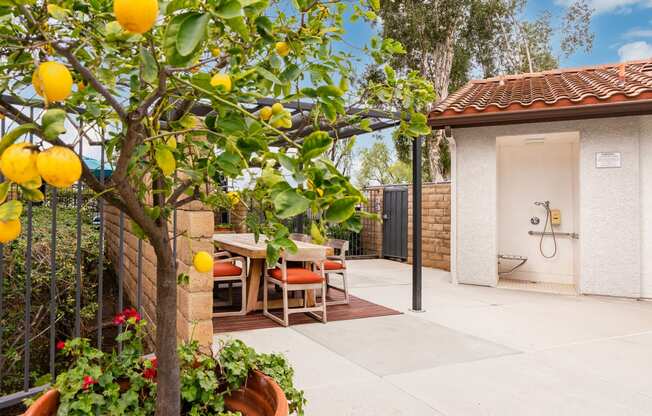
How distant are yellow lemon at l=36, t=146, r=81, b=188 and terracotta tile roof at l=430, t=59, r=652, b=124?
5.64 meters

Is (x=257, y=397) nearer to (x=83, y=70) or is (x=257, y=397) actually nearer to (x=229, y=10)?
(x=83, y=70)

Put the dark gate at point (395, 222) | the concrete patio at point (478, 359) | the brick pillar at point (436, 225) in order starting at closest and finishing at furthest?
the concrete patio at point (478, 359) → the brick pillar at point (436, 225) → the dark gate at point (395, 222)

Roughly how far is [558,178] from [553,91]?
127 cm

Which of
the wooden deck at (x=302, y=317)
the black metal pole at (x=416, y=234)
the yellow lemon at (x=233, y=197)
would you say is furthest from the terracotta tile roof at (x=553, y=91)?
the yellow lemon at (x=233, y=197)

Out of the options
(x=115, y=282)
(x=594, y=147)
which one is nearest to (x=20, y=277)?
(x=115, y=282)

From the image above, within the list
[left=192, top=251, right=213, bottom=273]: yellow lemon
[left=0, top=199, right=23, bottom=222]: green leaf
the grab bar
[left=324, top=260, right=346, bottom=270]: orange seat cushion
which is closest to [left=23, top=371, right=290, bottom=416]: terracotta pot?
[left=192, top=251, right=213, bottom=273]: yellow lemon

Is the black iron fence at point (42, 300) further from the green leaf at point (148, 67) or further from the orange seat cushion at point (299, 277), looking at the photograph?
the green leaf at point (148, 67)

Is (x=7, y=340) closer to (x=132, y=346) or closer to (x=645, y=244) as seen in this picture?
(x=132, y=346)

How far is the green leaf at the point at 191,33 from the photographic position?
0.53m

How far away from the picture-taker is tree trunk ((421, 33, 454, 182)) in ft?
49.1

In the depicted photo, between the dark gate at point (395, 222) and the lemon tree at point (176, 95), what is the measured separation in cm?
724

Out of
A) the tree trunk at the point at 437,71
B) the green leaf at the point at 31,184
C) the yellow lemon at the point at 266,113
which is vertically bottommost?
the green leaf at the point at 31,184

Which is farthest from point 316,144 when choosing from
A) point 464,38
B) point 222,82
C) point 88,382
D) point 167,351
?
point 464,38

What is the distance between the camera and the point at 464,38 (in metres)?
15.7
